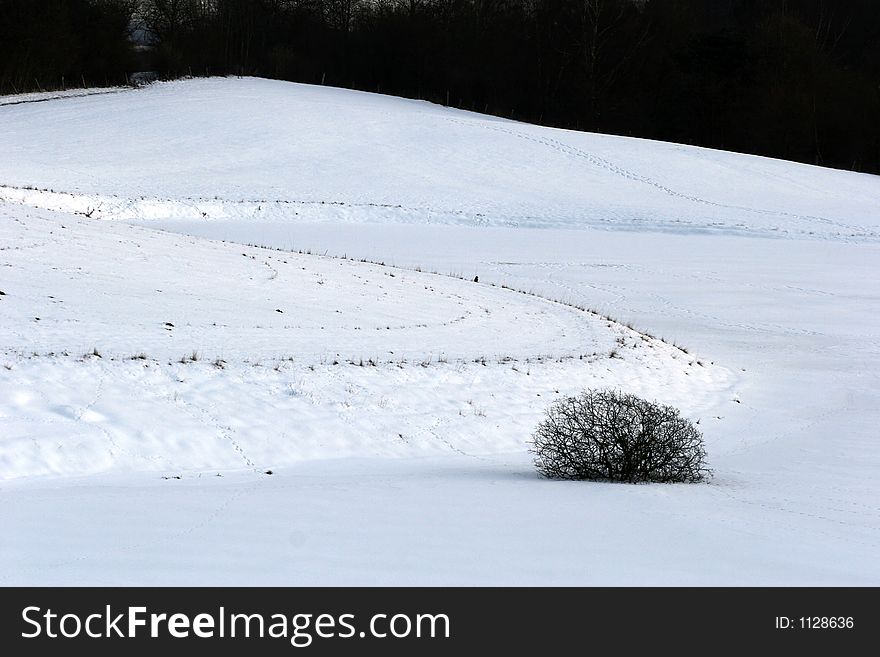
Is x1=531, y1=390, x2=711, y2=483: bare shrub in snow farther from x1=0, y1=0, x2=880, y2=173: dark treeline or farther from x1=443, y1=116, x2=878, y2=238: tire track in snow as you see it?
x1=0, y1=0, x2=880, y2=173: dark treeline

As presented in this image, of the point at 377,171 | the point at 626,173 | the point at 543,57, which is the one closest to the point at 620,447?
the point at 377,171

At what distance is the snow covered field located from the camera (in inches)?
296

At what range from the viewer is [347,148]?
53.8m

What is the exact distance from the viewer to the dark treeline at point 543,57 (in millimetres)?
73000

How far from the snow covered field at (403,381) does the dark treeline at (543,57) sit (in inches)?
1227

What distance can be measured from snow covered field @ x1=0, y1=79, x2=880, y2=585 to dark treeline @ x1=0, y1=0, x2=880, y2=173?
1227 inches

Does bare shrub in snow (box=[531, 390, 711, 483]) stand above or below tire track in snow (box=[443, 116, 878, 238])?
below

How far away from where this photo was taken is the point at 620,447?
11.5 meters

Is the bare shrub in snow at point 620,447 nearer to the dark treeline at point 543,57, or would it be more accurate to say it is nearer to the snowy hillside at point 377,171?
the snowy hillside at point 377,171

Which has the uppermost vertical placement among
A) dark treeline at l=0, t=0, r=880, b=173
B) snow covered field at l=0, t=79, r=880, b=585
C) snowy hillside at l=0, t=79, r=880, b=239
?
dark treeline at l=0, t=0, r=880, b=173

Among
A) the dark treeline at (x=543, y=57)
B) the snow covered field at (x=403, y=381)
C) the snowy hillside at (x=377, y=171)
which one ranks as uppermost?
the dark treeline at (x=543, y=57)
